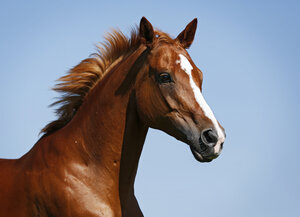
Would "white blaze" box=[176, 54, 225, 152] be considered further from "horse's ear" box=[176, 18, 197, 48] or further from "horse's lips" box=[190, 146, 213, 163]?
"horse's ear" box=[176, 18, 197, 48]

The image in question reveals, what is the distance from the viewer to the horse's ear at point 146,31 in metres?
5.44

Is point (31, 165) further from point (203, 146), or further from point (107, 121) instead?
point (203, 146)

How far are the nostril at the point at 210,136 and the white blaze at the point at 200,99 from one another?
4cm

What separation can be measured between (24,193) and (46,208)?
35cm

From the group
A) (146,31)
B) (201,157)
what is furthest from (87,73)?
(201,157)

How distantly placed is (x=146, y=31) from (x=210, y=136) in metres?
1.63

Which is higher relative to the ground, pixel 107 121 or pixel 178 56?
pixel 178 56

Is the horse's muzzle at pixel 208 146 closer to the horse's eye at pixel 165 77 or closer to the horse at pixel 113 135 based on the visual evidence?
the horse at pixel 113 135

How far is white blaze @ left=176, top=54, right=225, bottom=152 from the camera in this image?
4656 millimetres

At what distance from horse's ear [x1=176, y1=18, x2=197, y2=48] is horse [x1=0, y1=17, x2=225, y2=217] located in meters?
0.01

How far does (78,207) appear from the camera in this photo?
15.9ft

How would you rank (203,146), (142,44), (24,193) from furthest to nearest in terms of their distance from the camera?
1. (142,44)
2. (24,193)
3. (203,146)

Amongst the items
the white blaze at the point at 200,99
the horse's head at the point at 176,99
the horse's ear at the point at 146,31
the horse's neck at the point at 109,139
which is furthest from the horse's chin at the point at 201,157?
the horse's ear at the point at 146,31

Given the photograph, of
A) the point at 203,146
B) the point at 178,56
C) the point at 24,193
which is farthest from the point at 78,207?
the point at 178,56
